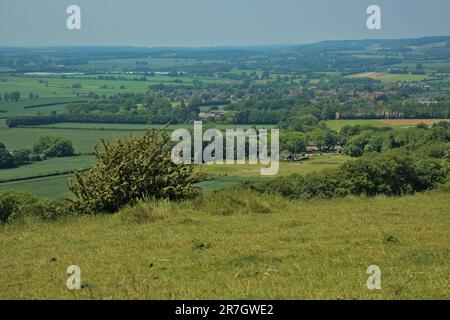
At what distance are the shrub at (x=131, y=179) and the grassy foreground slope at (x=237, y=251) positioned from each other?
3.86ft

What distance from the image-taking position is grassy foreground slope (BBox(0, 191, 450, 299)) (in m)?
7.80

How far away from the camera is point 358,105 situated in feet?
368

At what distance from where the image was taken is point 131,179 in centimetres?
1633

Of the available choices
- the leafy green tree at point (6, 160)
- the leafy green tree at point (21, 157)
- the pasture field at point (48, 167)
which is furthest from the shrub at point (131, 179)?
the leafy green tree at point (21, 157)

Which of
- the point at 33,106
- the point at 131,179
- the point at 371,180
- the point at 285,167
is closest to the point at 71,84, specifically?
the point at 33,106

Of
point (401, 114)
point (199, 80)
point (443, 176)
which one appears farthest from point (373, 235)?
point (199, 80)

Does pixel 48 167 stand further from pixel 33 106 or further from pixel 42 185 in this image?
pixel 33 106

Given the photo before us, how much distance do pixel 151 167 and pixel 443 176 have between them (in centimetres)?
1641

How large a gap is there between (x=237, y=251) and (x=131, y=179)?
6.56m

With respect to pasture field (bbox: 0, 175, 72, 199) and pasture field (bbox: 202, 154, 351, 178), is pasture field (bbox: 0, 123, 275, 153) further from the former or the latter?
pasture field (bbox: 202, 154, 351, 178)

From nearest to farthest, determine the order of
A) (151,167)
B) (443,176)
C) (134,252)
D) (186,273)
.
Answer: (186,273)
(134,252)
(151,167)
(443,176)

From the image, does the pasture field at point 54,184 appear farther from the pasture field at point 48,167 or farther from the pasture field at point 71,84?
the pasture field at point 71,84

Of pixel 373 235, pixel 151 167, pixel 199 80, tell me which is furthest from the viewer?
pixel 199 80
